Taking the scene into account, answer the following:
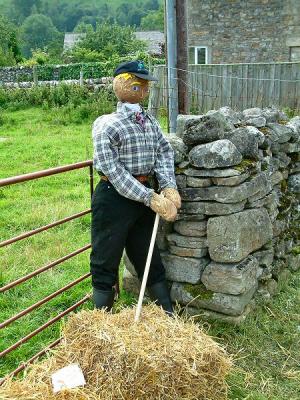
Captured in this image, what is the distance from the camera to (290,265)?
17.5 feet

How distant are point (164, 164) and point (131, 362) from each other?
156cm

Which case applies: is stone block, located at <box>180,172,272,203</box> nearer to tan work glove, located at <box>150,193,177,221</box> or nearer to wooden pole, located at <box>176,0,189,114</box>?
tan work glove, located at <box>150,193,177,221</box>

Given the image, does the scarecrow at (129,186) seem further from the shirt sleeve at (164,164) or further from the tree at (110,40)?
the tree at (110,40)

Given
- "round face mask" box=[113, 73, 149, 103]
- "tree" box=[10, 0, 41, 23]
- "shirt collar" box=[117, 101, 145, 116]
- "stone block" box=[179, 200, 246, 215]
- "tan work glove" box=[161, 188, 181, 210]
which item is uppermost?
"tree" box=[10, 0, 41, 23]

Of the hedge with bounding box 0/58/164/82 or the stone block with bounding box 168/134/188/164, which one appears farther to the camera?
the hedge with bounding box 0/58/164/82

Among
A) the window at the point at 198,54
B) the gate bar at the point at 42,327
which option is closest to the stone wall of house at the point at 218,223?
the gate bar at the point at 42,327

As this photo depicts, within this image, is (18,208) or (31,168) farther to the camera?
(31,168)

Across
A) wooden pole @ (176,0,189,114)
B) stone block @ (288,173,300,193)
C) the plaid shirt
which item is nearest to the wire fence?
wooden pole @ (176,0,189,114)

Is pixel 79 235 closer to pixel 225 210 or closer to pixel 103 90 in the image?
pixel 225 210

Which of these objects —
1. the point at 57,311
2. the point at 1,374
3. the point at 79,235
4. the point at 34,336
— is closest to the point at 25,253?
the point at 79,235

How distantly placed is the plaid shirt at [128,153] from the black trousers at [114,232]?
16cm

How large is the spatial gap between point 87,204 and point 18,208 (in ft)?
3.23

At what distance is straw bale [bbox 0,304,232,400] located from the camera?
9.37 feet

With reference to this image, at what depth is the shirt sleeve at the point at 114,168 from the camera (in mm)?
3525
